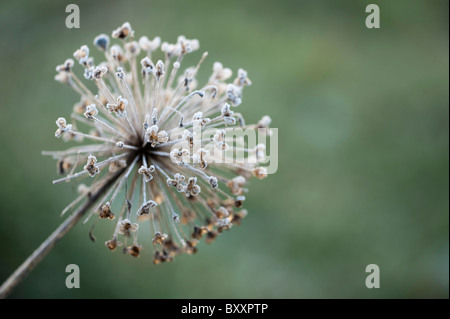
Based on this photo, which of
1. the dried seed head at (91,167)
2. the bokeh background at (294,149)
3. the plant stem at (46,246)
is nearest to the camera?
the plant stem at (46,246)

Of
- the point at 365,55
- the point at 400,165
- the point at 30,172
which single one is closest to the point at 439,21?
the point at 365,55

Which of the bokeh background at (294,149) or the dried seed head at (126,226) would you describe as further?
the bokeh background at (294,149)

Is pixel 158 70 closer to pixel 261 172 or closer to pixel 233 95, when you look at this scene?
pixel 233 95

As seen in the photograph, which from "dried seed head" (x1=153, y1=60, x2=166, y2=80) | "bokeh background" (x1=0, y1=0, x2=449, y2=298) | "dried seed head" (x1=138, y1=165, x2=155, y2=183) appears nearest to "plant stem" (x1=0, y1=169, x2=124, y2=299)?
"dried seed head" (x1=138, y1=165, x2=155, y2=183)

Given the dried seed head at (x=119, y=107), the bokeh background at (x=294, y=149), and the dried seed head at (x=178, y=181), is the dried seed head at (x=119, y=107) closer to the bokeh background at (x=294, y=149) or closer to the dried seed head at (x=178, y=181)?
the dried seed head at (x=178, y=181)

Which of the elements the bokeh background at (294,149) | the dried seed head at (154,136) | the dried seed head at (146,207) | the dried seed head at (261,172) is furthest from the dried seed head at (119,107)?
the bokeh background at (294,149)

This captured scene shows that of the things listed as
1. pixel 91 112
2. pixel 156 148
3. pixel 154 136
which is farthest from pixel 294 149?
pixel 91 112
